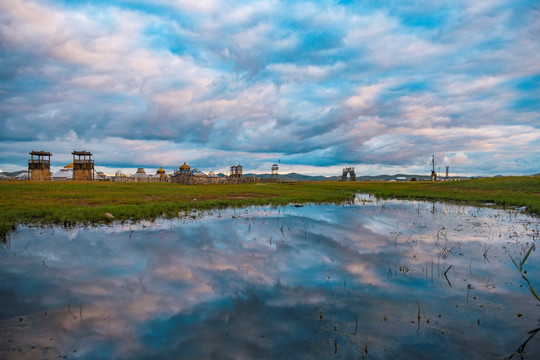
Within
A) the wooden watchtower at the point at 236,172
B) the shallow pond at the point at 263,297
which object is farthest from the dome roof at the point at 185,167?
the shallow pond at the point at 263,297

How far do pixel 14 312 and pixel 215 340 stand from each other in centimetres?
408

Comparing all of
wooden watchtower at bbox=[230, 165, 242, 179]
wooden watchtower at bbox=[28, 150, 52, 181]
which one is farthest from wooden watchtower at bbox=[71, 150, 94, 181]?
wooden watchtower at bbox=[230, 165, 242, 179]

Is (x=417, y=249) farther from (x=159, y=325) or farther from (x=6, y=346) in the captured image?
(x=6, y=346)

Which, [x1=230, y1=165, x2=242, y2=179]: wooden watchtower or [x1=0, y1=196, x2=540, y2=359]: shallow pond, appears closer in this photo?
[x1=0, y1=196, x2=540, y2=359]: shallow pond

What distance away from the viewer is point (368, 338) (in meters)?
4.92

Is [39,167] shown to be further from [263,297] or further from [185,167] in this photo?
[263,297]

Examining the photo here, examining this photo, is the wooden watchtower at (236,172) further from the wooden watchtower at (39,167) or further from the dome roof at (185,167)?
the wooden watchtower at (39,167)

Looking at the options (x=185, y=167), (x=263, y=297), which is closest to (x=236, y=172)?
(x=185, y=167)

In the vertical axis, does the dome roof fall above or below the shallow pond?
above

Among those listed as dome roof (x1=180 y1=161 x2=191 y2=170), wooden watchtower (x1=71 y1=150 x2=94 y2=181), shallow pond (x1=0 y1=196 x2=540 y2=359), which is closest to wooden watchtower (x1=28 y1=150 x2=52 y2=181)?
wooden watchtower (x1=71 y1=150 x2=94 y2=181)

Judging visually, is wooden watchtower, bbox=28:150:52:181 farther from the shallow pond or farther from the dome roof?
the shallow pond

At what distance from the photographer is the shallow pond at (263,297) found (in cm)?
470

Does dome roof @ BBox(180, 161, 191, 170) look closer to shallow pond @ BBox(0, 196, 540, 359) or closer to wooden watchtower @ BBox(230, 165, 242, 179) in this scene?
wooden watchtower @ BBox(230, 165, 242, 179)

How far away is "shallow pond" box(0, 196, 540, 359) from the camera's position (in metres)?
4.70
